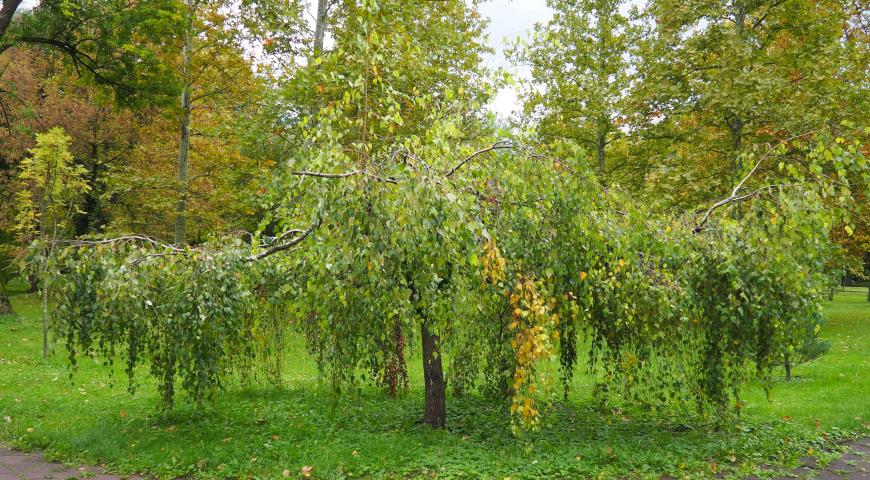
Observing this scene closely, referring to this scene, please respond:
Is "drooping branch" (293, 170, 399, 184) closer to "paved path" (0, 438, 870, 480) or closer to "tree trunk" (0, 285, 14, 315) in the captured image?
"paved path" (0, 438, 870, 480)

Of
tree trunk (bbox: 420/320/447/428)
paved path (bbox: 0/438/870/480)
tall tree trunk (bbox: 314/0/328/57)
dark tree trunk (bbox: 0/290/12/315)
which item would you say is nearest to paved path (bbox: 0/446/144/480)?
paved path (bbox: 0/438/870/480)

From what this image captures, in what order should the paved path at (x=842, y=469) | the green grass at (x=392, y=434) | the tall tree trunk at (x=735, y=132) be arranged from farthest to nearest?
the tall tree trunk at (x=735, y=132)
the green grass at (x=392, y=434)
the paved path at (x=842, y=469)

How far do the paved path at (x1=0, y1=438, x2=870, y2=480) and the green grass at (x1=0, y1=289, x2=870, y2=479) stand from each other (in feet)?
0.65

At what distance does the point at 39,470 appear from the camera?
5891mm

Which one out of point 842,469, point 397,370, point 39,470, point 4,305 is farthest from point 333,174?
point 4,305

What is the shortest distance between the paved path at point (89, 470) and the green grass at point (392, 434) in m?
0.20

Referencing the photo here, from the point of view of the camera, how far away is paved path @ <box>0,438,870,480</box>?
18.6 feet

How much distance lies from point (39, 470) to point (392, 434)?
11.7ft

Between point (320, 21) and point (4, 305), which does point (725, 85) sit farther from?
point (4, 305)

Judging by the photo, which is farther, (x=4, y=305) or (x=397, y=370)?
(x=4, y=305)

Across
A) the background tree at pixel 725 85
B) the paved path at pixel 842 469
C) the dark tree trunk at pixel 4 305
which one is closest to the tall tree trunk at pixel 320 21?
the background tree at pixel 725 85

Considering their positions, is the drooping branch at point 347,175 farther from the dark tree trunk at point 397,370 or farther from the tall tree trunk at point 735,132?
the tall tree trunk at point 735,132

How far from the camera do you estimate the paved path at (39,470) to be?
569cm

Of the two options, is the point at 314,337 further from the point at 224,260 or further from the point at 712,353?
the point at 712,353
